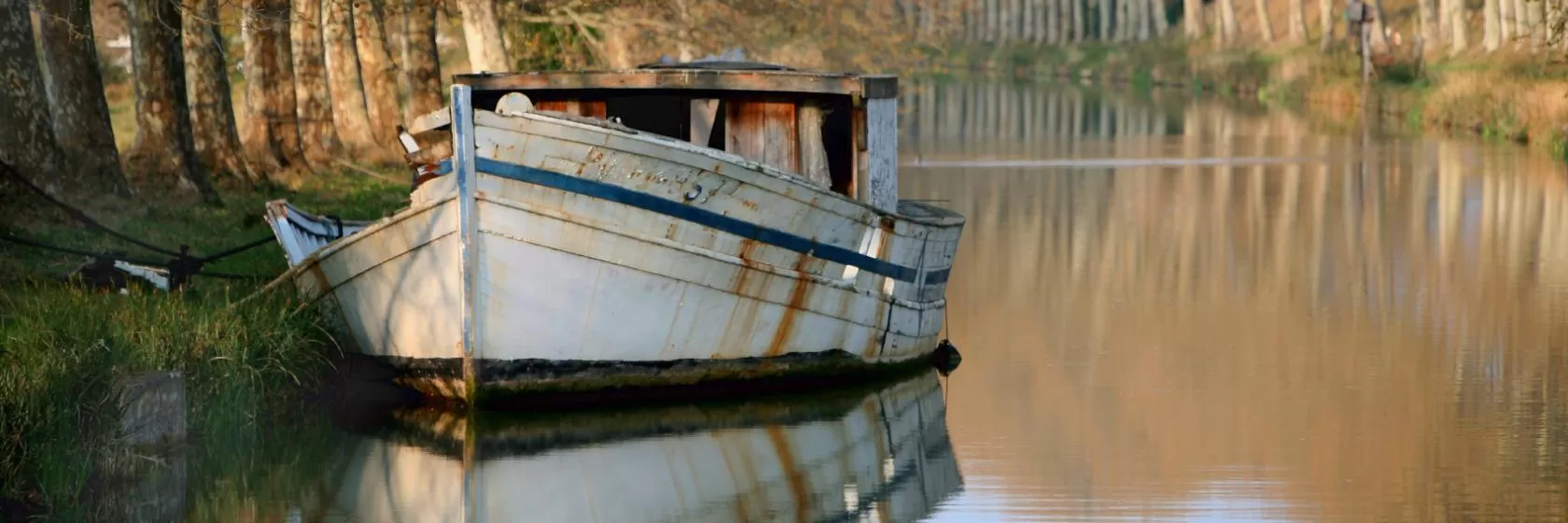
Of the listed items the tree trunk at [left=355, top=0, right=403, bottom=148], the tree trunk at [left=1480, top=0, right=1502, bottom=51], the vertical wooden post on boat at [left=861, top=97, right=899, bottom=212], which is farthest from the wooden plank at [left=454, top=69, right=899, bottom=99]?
the tree trunk at [left=1480, top=0, right=1502, bottom=51]

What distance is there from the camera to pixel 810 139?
17484 millimetres

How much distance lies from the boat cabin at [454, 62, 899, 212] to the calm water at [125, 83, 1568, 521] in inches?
64.4

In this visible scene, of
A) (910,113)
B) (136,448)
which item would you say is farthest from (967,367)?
(910,113)

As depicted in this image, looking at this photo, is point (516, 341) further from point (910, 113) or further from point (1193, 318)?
point (910, 113)

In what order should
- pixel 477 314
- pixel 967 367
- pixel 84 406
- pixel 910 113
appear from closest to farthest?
pixel 84 406 → pixel 477 314 → pixel 967 367 → pixel 910 113

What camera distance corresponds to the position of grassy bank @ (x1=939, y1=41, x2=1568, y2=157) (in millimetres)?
46688

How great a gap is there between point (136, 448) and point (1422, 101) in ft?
153

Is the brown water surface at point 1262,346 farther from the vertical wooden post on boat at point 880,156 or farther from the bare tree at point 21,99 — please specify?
the bare tree at point 21,99

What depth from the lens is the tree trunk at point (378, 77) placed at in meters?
35.9

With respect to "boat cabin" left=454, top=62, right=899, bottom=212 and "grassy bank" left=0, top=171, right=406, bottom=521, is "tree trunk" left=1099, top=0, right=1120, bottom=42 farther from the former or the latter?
"grassy bank" left=0, top=171, right=406, bottom=521

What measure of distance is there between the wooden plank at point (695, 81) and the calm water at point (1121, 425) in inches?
80.2

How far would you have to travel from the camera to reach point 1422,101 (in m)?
55.6

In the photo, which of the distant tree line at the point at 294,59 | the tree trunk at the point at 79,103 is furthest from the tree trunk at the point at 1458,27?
the tree trunk at the point at 79,103

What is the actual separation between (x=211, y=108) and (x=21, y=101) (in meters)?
6.34
